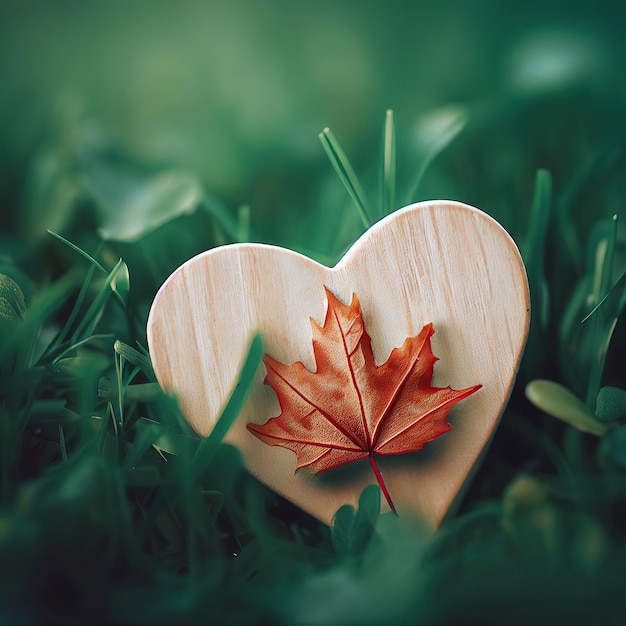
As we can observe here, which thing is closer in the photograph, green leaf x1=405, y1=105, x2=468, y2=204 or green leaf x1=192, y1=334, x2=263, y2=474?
green leaf x1=192, y1=334, x2=263, y2=474

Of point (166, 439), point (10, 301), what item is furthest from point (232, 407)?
point (10, 301)

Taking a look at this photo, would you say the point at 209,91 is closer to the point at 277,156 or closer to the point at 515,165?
the point at 277,156

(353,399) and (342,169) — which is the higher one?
(342,169)

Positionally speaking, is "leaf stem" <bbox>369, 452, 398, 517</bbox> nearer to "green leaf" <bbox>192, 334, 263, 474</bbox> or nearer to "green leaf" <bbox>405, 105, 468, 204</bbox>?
"green leaf" <bbox>192, 334, 263, 474</bbox>

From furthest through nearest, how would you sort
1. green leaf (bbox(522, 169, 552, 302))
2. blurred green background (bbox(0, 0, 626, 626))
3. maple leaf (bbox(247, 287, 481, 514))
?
green leaf (bbox(522, 169, 552, 302)) < maple leaf (bbox(247, 287, 481, 514)) < blurred green background (bbox(0, 0, 626, 626))

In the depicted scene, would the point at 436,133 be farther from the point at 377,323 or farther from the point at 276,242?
the point at 377,323

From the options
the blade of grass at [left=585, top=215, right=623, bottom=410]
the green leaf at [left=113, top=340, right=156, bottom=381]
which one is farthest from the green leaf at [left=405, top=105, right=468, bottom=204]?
the green leaf at [left=113, top=340, right=156, bottom=381]

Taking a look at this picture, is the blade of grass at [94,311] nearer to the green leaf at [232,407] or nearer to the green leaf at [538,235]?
the green leaf at [232,407]
